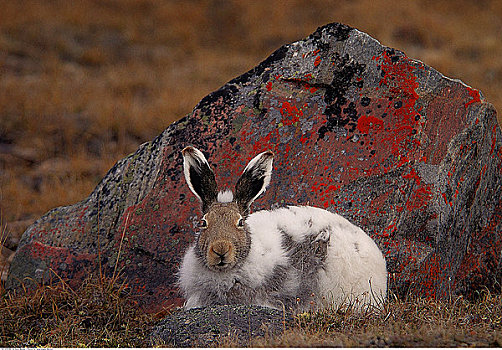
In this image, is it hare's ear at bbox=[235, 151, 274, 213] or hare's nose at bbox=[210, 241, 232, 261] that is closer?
hare's nose at bbox=[210, 241, 232, 261]

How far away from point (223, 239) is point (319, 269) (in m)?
0.82

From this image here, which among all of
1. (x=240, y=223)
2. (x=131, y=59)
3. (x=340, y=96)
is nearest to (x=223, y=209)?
(x=240, y=223)

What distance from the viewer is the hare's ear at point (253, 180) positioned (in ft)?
14.6

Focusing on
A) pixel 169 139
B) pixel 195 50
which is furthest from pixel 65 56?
pixel 169 139

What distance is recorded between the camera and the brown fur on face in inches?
163

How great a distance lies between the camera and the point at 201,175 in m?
4.49

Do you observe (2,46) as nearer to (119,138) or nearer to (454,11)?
(119,138)

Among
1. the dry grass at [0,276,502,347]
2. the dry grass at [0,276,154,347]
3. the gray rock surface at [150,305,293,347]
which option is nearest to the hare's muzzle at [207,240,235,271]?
the gray rock surface at [150,305,293,347]

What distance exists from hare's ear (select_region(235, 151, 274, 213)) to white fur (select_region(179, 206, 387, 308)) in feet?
0.60

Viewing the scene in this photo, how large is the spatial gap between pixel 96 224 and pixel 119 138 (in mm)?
5573

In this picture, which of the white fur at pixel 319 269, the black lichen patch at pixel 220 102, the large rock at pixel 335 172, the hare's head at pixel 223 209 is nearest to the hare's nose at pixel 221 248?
the hare's head at pixel 223 209

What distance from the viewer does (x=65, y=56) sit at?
14.4 metres

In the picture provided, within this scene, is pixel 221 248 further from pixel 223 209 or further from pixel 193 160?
pixel 193 160

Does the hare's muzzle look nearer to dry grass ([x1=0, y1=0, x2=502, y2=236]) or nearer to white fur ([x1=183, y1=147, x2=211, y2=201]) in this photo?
white fur ([x1=183, y1=147, x2=211, y2=201])
